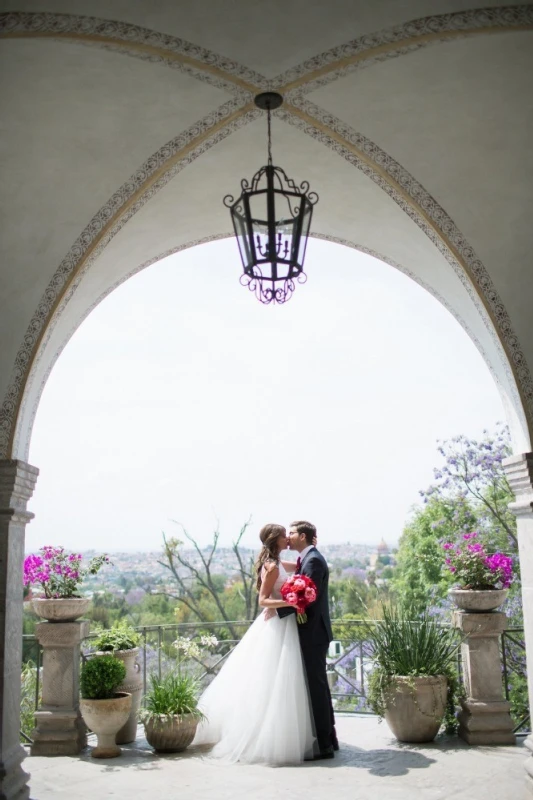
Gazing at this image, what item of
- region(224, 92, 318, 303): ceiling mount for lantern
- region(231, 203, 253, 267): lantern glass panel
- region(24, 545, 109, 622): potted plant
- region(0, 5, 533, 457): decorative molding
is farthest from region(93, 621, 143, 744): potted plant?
region(231, 203, 253, 267): lantern glass panel

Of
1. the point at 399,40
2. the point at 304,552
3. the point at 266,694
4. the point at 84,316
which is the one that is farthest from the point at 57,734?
the point at 399,40

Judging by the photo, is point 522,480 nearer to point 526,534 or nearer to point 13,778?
point 526,534

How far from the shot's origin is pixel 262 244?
4.36 metres

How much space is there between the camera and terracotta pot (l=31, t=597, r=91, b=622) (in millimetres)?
6438

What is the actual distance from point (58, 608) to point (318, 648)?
2.23 m

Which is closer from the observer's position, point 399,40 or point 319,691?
point 399,40

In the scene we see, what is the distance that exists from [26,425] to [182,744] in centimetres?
288

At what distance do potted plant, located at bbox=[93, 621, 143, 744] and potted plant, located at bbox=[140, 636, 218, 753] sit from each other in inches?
13.4

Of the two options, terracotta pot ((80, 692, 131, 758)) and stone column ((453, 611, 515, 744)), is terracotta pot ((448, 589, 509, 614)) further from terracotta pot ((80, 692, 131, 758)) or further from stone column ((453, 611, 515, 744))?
terracotta pot ((80, 692, 131, 758))

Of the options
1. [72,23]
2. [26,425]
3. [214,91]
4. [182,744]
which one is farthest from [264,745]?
[72,23]

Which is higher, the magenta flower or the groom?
the magenta flower

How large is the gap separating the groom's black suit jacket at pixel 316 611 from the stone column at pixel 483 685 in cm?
123

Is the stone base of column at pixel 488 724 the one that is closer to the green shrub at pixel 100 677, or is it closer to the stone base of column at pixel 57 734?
the green shrub at pixel 100 677

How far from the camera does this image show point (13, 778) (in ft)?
16.0
